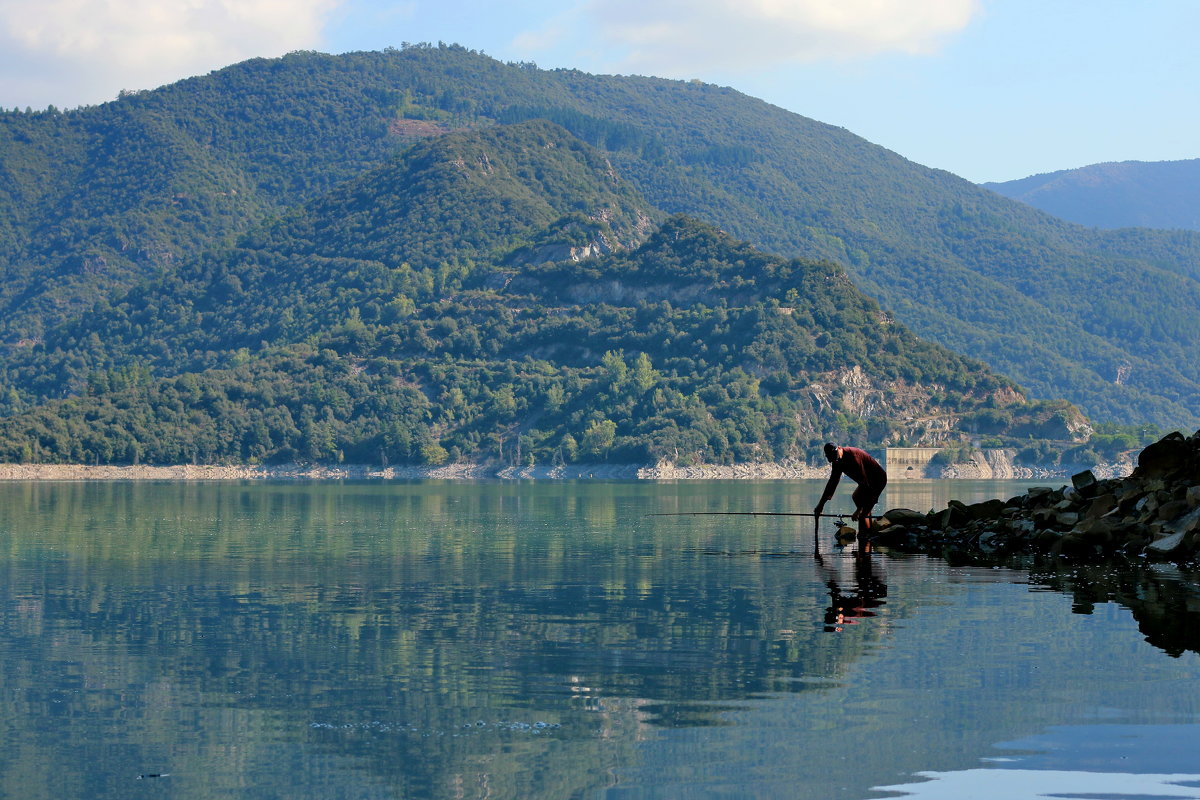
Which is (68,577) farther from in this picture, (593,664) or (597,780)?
(597,780)

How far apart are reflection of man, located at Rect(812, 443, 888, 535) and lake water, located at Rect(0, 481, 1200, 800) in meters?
1.91

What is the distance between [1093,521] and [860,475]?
6.48 meters

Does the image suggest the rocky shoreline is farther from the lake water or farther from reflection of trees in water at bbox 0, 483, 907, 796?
reflection of trees in water at bbox 0, 483, 907, 796

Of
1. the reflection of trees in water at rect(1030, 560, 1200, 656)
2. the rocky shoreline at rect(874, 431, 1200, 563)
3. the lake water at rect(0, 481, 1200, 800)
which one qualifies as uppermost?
the rocky shoreline at rect(874, 431, 1200, 563)

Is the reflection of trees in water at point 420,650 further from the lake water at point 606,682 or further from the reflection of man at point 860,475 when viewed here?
the reflection of man at point 860,475

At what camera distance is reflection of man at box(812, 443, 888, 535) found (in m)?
36.9

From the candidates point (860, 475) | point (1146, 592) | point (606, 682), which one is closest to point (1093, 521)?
point (860, 475)

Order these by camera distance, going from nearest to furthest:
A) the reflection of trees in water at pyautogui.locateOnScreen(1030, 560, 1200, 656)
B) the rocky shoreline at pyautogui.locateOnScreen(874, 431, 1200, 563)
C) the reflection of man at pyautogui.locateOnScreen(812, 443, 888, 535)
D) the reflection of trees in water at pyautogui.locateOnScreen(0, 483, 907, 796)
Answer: the reflection of trees in water at pyautogui.locateOnScreen(0, 483, 907, 796) < the reflection of trees in water at pyautogui.locateOnScreen(1030, 560, 1200, 656) < the reflection of man at pyautogui.locateOnScreen(812, 443, 888, 535) < the rocky shoreline at pyautogui.locateOnScreen(874, 431, 1200, 563)

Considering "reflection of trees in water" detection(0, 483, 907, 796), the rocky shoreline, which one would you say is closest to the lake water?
"reflection of trees in water" detection(0, 483, 907, 796)

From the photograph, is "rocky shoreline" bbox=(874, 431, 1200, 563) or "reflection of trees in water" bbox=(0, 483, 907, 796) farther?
"rocky shoreline" bbox=(874, 431, 1200, 563)

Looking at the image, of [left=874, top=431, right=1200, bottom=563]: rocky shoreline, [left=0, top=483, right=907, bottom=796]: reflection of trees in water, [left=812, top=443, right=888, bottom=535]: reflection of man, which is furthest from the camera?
[left=874, top=431, right=1200, bottom=563]: rocky shoreline

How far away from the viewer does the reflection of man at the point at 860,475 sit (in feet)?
121

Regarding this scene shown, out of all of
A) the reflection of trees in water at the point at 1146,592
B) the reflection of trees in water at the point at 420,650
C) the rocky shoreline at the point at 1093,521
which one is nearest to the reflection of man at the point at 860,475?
the reflection of trees in water at the point at 420,650

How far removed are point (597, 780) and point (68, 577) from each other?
80.1 ft
